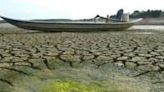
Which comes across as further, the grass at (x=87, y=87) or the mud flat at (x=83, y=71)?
the mud flat at (x=83, y=71)

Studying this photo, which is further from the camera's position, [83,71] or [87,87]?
[83,71]

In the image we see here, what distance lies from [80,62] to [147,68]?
49.4 inches

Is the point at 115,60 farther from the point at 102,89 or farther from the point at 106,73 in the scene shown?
the point at 102,89

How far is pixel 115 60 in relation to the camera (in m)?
5.83

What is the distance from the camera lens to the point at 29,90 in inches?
161

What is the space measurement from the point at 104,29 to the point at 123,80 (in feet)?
45.0

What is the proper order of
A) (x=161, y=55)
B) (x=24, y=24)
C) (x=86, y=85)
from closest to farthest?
(x=86, y=85) < (x=161, y=55) < (x=24, y=24)

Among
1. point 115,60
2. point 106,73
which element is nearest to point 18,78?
point 106,73

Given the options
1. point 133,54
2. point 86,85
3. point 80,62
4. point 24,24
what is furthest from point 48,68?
point 24,24

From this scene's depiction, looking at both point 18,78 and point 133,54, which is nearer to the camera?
point 18,78

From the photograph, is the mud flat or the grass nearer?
the grass

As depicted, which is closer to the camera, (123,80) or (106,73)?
(123,80)

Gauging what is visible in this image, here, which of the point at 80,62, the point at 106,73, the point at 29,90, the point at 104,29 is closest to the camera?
the point at 29,90

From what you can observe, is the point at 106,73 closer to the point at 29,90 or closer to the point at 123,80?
the point at 123,80
